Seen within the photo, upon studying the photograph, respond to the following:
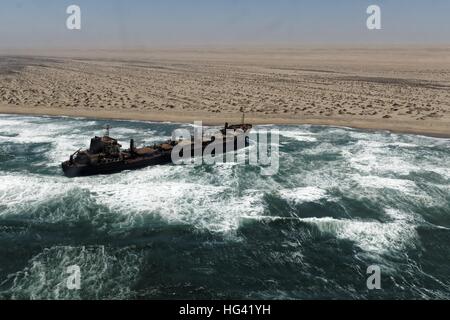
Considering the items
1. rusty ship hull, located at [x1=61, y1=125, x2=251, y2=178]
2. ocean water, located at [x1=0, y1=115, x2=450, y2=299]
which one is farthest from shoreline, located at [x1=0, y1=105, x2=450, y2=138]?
rusty ship hull, located at [x1=61, y1=125, x2=251, y2=178]

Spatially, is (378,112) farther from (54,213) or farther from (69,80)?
(69,80)

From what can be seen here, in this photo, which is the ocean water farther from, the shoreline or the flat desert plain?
the flat desert plain

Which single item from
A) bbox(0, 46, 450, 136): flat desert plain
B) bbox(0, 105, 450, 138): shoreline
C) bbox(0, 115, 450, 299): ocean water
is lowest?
bbox(0, 115, 450, 299): ocean water

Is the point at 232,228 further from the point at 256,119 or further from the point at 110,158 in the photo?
the point at 256,119

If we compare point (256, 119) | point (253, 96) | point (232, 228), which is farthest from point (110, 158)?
point (253, 96)

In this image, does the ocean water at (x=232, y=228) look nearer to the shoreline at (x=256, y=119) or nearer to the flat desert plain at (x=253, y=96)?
the shoreline at (x=256, y=119)
